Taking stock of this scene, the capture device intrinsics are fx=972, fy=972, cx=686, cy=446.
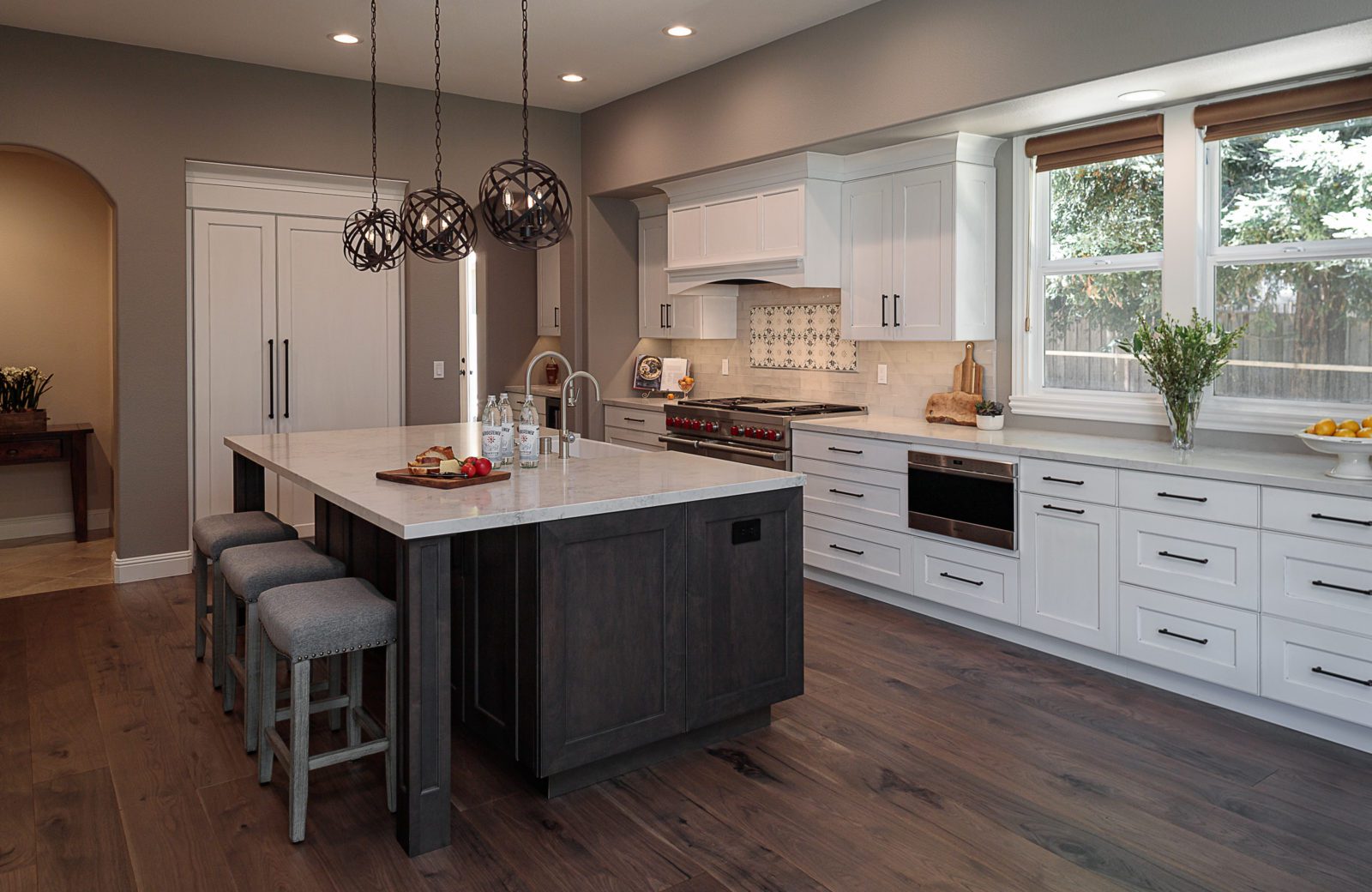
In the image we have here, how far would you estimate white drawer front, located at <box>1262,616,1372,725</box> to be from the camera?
3104 millimetres

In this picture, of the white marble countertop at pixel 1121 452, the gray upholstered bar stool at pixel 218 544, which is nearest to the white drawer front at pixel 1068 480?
the white marble countertop at pixel 1121 452

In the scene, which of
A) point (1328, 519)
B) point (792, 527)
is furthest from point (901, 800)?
point (1328, 519)

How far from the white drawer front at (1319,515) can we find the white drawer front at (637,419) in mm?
3635

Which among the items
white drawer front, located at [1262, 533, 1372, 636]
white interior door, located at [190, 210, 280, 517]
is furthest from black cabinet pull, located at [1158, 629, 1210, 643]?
white interior door, located at [190, 210, 280, 517]

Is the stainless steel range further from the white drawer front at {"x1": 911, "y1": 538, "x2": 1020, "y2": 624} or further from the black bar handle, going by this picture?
the black bar handle

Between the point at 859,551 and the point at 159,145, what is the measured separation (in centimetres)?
444

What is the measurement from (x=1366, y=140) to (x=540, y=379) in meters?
6.23

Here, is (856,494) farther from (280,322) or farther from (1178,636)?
(280,322)

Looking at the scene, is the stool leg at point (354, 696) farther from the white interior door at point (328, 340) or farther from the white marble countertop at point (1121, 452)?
the white interior door at point (328, 340)

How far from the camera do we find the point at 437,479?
308 centimetres

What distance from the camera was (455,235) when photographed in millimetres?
3861

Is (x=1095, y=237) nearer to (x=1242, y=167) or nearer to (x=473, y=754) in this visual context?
(x=1242, y=167)

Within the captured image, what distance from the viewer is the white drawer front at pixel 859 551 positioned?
4.76 metres

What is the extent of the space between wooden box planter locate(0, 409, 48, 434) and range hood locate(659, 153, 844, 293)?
13.8 feet
